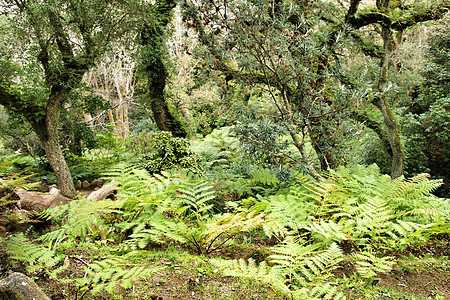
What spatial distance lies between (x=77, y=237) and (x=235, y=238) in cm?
144

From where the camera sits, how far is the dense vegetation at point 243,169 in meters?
1.71

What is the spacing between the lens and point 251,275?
4.57 ft

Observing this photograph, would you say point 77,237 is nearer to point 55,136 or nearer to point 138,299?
point 138,299

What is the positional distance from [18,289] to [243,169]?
392cm

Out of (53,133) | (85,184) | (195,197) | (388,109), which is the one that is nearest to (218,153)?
(85,184)

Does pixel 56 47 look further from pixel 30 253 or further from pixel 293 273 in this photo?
pixel 293 273

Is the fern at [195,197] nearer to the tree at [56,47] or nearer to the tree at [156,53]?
the tree at [56,47]

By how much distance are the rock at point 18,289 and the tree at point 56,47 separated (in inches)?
179

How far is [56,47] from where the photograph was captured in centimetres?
515

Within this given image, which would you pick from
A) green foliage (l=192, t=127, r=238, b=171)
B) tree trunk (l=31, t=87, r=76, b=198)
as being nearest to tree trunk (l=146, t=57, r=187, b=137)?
green foliage (l=192, t=127, r=238, b=171)

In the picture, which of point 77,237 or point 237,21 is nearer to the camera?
point 77,237

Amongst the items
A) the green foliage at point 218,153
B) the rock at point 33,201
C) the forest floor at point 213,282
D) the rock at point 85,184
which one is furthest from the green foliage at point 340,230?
the rock at point 85,184

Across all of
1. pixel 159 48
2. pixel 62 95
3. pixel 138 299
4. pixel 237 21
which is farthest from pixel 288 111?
pixel 62 95

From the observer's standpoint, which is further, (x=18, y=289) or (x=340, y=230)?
(x=340, y=230)
